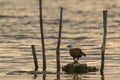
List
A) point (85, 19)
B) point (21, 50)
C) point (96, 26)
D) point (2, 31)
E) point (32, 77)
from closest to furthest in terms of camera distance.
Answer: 1. point (32, 77)
2. point (21, 50)
3. point (2, 31)
4. point (96, 26)
5. point (85, 19)

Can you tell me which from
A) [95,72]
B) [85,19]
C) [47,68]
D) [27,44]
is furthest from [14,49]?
[85,19]

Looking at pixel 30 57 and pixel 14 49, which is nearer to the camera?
pixel 30 57

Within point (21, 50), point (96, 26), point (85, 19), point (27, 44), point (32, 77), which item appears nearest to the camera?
point (32, 77)

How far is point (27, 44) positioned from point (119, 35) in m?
11.9

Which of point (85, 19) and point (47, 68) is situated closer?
point (47, 68)

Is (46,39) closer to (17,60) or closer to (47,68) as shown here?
(17,60)

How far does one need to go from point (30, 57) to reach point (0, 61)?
3138 millimetres

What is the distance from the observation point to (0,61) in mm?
41188

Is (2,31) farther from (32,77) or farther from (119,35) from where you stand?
(32,77)

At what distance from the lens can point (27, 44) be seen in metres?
53.0

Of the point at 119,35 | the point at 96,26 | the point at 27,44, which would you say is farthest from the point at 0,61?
the point at 96,26

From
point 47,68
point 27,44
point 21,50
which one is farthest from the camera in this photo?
point 27,44

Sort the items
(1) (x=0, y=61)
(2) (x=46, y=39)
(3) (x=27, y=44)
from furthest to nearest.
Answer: (2) (x=46, y=39)
(3) (x=27, y=44)
(1) (x=0, y=61)

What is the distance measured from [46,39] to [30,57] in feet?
46.4
